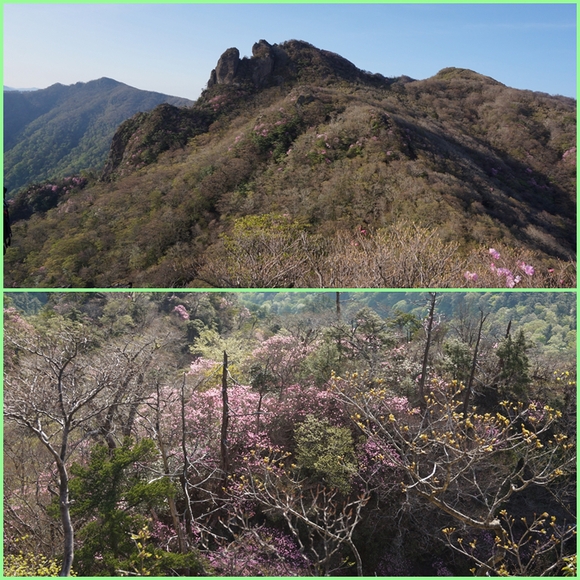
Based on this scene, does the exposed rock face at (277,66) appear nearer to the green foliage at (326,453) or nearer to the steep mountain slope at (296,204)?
the steep mountain slope at (296,204)

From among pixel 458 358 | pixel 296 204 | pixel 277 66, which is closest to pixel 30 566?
pixel 458 358

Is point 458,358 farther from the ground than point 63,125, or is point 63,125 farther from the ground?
point 63,125

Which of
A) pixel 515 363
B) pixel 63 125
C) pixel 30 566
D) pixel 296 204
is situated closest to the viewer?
pixel 30 566

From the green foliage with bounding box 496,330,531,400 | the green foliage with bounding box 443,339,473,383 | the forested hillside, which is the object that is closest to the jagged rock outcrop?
the forested hillside

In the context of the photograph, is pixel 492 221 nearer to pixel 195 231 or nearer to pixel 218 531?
pixel 195 231

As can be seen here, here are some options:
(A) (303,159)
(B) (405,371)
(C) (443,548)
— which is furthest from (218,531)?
(A) (303,159)

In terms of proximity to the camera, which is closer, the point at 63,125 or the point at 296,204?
the point at 296,204

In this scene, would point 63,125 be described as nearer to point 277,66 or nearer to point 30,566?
point 277,66
